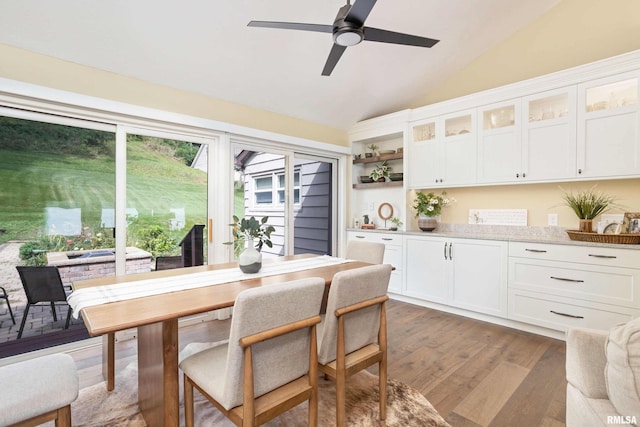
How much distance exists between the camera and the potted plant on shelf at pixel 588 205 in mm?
Result: 2859

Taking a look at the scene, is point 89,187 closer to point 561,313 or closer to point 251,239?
point 251,239

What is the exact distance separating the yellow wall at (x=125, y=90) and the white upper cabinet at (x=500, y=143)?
236 cm

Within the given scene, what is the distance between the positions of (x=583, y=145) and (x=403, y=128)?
6.45ft

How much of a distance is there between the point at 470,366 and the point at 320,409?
50.6 inches

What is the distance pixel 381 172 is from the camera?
179 inches

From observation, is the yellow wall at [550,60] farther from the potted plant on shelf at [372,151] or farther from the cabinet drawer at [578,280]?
the potted plant on shelf at [372,151]

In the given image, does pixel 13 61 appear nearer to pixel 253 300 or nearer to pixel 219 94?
pixel 219 94

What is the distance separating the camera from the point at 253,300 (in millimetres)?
1157

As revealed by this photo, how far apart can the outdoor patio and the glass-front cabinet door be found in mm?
4676

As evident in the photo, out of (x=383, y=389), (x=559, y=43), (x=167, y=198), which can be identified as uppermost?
(x=559, y=43)

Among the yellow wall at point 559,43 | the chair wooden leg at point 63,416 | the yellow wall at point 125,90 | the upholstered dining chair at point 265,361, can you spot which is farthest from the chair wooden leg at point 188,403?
the yellow wall at point 559,43

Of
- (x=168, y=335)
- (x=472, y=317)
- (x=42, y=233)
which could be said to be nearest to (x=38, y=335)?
(x=42, y=233)

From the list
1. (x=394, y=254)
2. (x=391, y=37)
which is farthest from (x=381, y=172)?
(x=391, y=37)

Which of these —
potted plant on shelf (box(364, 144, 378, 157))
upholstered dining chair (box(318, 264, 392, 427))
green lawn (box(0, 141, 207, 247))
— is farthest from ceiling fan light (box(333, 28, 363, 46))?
potted plant on shelf (box(364, 144, 378, 157))
